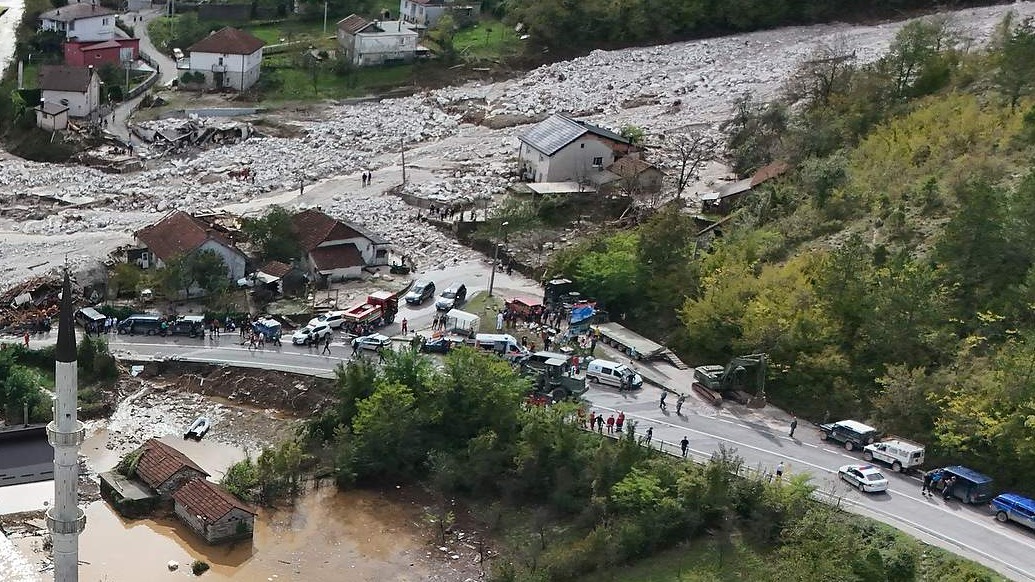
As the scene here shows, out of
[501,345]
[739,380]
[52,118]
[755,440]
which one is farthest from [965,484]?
[52,118]

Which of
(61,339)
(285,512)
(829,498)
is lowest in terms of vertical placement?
(285,512)

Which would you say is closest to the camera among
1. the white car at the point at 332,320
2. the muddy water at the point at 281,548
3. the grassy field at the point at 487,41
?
the muddy water at the point at 281,548

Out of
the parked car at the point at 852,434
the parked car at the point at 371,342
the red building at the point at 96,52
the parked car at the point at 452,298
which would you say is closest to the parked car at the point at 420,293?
the parked car at the point at 452,298

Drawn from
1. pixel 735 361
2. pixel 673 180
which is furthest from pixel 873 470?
pixel 673 180

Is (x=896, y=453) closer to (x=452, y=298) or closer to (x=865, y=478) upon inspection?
(x=865, y=478)

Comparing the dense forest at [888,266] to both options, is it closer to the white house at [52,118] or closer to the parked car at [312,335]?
the parked car at [312,335]

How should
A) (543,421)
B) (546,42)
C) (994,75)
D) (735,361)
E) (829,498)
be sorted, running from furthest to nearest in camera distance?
(546,42) < (994,75) < (735,361) < (543,421) < (829,498)

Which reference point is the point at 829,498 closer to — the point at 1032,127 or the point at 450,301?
the point at 450,301

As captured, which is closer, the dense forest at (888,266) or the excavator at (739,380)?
the dense forest at (888,266)
